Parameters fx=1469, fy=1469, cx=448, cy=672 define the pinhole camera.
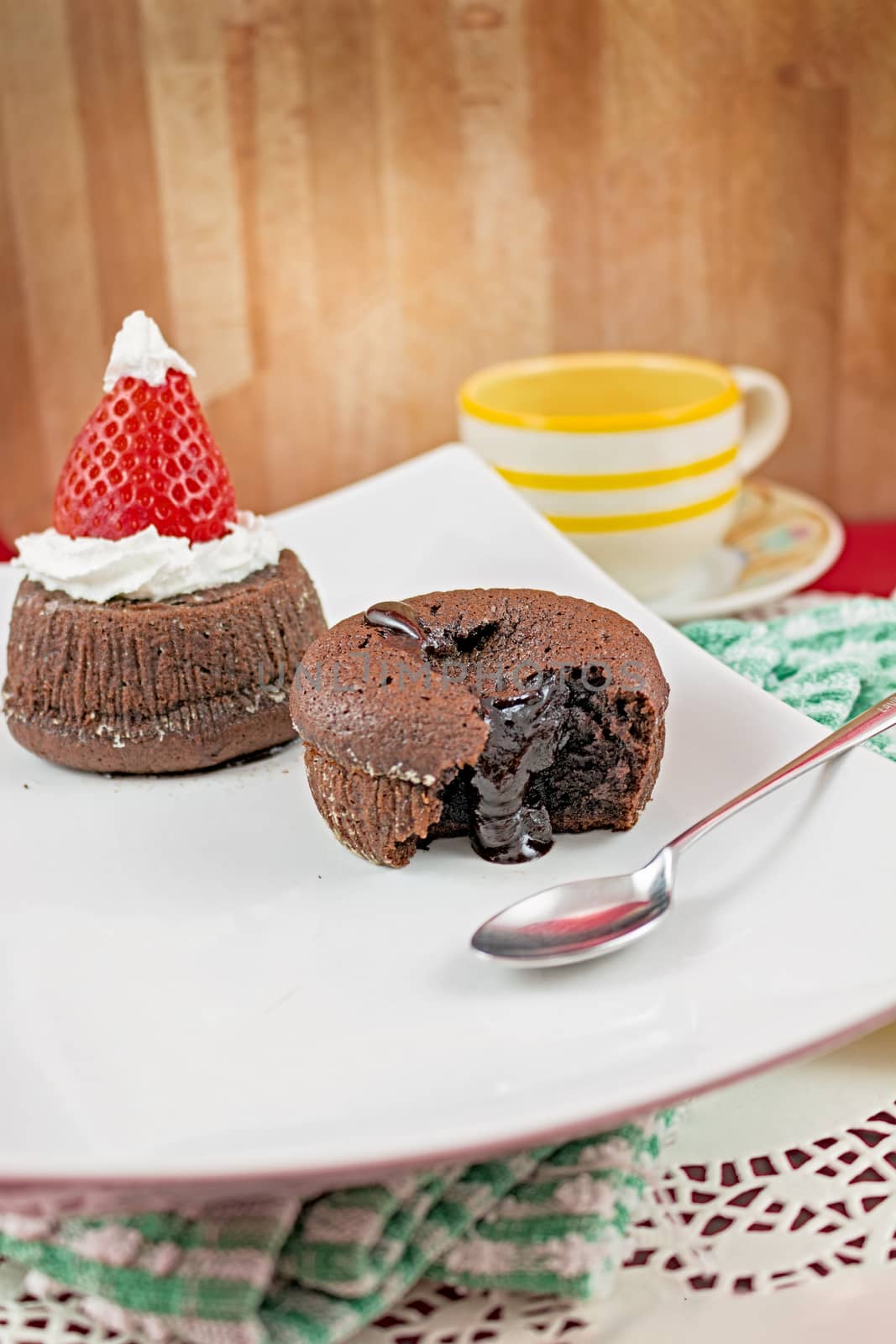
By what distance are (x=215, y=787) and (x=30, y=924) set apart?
29cm

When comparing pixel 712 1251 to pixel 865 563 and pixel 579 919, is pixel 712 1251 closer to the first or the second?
pixel 579 919

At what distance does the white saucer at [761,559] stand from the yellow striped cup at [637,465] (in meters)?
0.05

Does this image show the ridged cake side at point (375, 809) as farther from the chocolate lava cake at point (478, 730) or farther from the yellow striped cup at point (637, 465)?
the yellow striped cup at point (637, 465)

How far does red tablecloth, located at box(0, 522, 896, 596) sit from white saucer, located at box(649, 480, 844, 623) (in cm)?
5

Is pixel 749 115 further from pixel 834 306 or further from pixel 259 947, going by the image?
pixel 259 947

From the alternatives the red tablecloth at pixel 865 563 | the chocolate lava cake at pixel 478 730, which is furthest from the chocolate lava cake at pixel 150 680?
the red tablecloth at pixel 865 563

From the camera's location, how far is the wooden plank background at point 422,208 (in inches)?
86.0

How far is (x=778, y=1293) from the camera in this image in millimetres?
968

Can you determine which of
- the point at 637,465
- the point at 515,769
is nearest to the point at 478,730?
the point at 515,769

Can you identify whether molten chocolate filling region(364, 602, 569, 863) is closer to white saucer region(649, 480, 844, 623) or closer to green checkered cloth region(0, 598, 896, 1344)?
green checkered cloth region(0, 598, 896, 1344)

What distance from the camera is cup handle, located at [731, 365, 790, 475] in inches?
85.7

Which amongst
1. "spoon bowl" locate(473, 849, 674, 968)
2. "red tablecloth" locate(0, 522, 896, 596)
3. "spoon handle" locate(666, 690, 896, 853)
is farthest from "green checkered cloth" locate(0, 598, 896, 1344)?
"red tablecloth" locate(0, 522, 896, 596)

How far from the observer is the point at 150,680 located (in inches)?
58.6

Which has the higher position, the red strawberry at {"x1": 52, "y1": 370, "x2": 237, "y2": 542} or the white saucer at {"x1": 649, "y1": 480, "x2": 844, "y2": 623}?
the red strawberry at {"x1": 52, "y1": 370, "x2": 237, "y2": 542}
